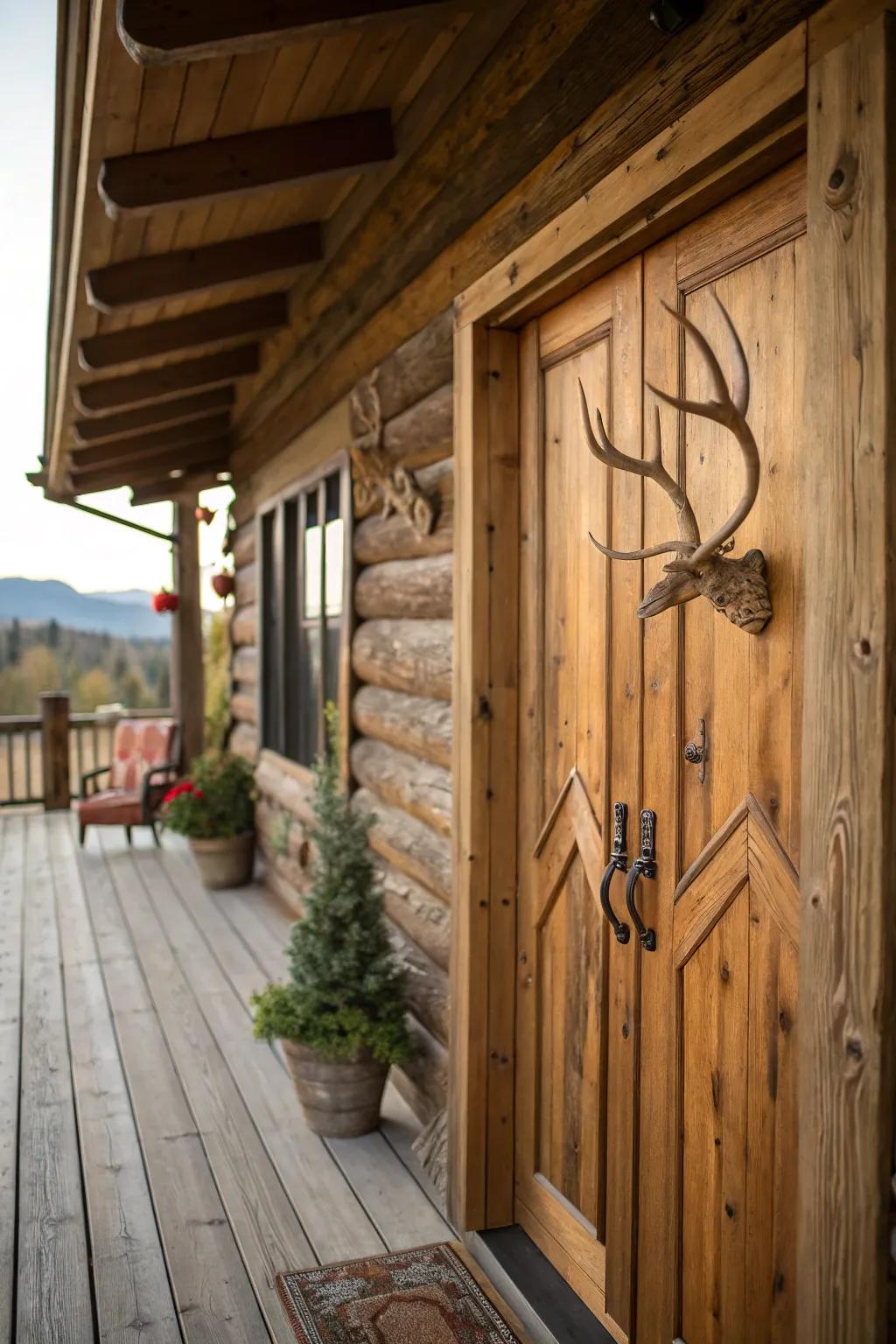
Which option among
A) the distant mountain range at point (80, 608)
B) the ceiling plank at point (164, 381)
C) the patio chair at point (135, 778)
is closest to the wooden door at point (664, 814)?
Result: the ceiling plank at point (164, 381)

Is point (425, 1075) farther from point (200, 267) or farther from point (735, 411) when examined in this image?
point (200, 267)

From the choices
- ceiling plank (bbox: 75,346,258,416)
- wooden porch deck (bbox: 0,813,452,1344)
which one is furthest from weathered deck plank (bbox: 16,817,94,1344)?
ceiling plank (bbox: 75,346,258,416)

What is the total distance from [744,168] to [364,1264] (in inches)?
97.5

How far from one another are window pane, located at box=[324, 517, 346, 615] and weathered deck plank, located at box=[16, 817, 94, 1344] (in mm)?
2112

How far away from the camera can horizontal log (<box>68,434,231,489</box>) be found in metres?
6.99

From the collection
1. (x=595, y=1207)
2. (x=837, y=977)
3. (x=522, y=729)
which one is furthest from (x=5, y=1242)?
(x=837, y=977)

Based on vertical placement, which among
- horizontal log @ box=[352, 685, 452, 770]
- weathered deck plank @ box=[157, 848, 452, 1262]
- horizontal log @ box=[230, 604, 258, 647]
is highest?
horizontal log @ box=[230, 604, 258, 647]

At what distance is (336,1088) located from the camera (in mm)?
3049

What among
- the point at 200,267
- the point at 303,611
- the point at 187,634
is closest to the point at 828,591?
the point at 200,267

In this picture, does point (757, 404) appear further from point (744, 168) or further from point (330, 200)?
point (330, 200)

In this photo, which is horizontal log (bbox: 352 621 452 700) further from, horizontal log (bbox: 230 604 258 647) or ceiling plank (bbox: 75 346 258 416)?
horizontal log (bbox: 230 604 258 647)

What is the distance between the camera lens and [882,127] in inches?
49.2

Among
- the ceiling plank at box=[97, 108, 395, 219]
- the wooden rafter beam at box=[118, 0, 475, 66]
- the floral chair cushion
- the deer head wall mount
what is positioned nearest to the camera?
the deer head wall mount

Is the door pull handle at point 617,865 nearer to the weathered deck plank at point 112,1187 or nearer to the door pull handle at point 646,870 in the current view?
the door pull handle at point 646,870
